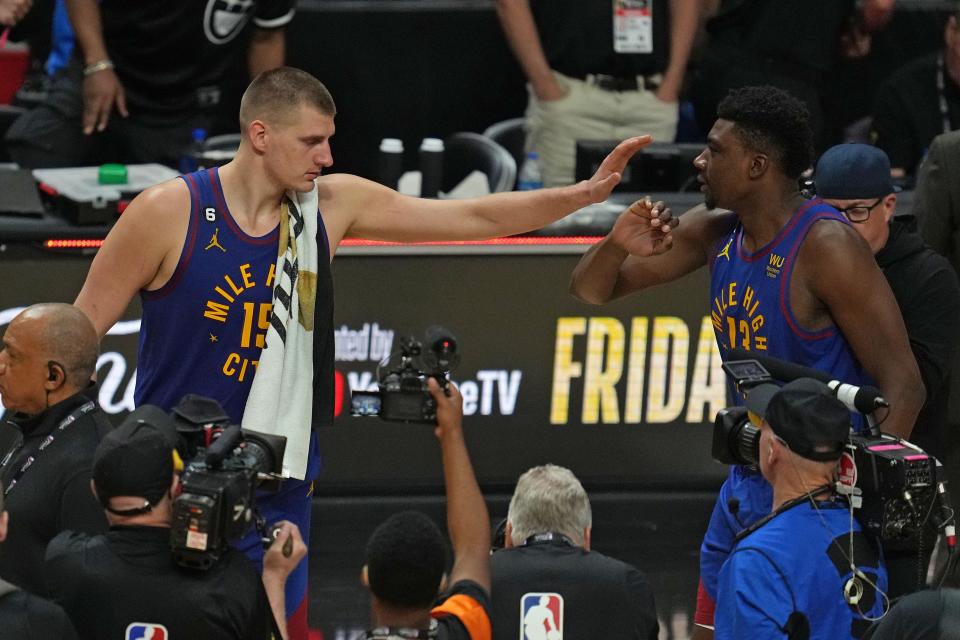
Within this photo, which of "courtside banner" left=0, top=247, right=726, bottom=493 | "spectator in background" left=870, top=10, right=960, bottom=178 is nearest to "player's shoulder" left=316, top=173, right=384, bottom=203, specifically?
"courtside banner" left=0, top=247, right=726, bottom=493

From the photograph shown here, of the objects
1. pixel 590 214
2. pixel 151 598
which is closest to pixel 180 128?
pixel 590 214

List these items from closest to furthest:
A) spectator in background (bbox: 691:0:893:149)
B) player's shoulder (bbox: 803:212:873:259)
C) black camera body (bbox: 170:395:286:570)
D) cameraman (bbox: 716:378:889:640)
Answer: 1. black camera body (bbox: 170:395:286:570)
2. cameraman (bbox: 716:378:889:640)
3. player's shoulder (bbox: 803:212:873:259)
4. spectator in background (bbox: 691:0:893:149)

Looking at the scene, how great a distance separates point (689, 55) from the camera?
26.6 ft

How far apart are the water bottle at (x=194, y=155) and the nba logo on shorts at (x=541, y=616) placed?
3.20 meters

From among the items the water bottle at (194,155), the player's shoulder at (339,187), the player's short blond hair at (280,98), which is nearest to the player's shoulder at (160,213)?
the player's short blond hair at (280,98)

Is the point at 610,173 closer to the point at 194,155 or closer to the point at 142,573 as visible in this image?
the point at 142,573

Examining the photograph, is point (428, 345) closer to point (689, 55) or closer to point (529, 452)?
point (529, 452)

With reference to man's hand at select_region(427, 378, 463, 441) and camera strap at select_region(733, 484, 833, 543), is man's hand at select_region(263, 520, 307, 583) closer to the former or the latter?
man's hand at select_region(427, 378, 463, 441)

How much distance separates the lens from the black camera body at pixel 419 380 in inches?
141

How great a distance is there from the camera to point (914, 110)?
7.92 meters

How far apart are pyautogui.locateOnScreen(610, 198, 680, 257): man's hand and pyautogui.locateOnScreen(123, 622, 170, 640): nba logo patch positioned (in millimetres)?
1860

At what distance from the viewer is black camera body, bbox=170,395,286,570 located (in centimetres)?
337

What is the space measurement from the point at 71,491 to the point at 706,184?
1.90 metres

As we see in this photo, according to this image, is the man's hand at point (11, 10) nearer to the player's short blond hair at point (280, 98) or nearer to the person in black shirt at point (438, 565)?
the player's short blond hair at point (280, 98)
